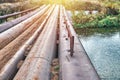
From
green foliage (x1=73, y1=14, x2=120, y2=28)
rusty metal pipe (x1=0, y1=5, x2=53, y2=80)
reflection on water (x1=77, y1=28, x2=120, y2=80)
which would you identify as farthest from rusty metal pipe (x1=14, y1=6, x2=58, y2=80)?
green foliage (x1=73, y1=14, x2=120, y2=28)

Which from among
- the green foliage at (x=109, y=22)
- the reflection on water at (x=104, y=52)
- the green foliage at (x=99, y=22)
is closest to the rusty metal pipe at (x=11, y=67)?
the reflection on water at (x=104, y=52)

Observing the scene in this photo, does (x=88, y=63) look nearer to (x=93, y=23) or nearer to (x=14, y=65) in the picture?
(x=14, y=65)

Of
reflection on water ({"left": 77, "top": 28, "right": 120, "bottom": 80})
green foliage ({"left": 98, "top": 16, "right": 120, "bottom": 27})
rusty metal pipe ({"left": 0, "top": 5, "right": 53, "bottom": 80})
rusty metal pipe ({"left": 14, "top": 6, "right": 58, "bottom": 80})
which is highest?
rusty metal pipe ({"left": 14, "top": 6, "right": 58, "bottom": 80})

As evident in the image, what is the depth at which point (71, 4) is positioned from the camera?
121ft

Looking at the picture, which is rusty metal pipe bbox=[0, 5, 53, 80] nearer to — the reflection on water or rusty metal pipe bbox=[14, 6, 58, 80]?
rusty metal pipe bbox=[14, 6, 58, 80]

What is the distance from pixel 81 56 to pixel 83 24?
17759 mm

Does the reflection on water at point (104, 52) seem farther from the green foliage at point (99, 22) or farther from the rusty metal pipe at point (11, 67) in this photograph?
the rusty metal pipe at point (11, 67)

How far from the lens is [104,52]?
14.0 metres

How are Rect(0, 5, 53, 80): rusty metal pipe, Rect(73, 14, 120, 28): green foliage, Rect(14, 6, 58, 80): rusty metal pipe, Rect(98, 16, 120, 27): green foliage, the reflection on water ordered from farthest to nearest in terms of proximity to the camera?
Rect(98, 16, 120, 27): green foliage → Rect(73, 14, 120, 28): green foliage → the reflection on water → Rect(0, 5, 53, 80): rusty metal pipe → Rect(14, 6, 58, 80): rusty metal pipe

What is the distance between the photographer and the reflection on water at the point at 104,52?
1124 centimetres

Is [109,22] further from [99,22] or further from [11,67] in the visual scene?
[11,67]

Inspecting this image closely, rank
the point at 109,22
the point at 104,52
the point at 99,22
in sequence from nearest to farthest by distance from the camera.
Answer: the point at 104,52
the point at 109,22
the point at 99,22

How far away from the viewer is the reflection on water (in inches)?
443

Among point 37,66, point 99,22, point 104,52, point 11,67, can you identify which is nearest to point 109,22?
point 99,22
